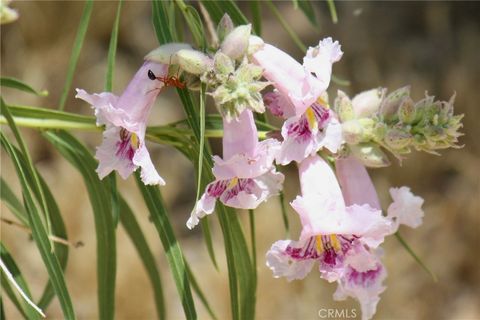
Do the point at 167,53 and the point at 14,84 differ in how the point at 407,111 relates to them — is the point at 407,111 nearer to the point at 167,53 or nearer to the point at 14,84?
the point at 167,53

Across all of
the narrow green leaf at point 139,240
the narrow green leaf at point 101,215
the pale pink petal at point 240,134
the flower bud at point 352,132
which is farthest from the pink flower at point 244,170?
the narrow green leaf at point 139,240

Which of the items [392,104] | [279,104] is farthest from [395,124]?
[279,104]

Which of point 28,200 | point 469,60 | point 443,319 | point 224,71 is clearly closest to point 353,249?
point 224,71

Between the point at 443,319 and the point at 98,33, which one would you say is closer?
the point at 443,319

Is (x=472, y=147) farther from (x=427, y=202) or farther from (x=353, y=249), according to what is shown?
(x=353, y=249)

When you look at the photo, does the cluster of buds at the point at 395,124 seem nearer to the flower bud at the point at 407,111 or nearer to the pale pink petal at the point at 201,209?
the flower bud at the point at 407,111
